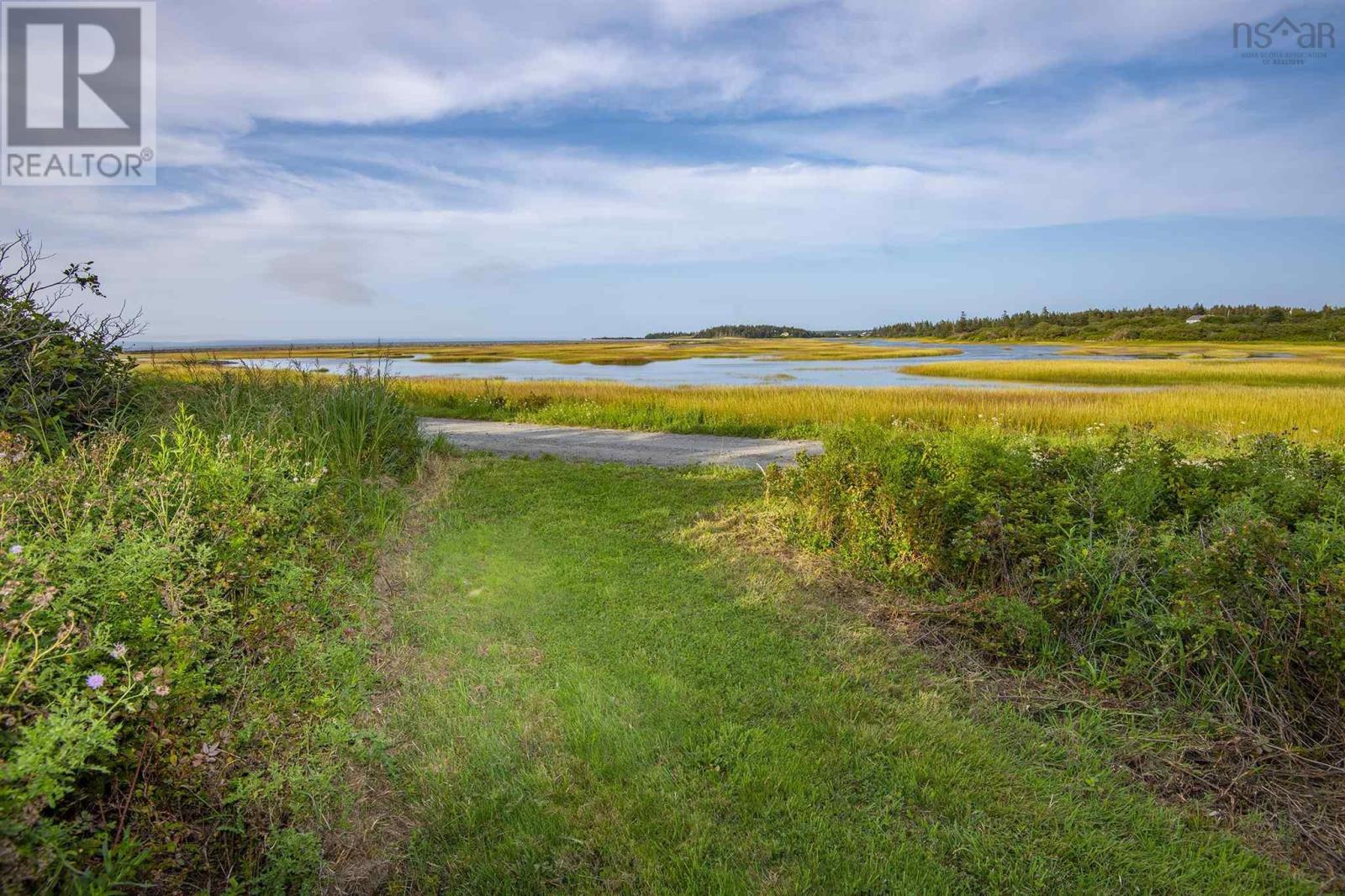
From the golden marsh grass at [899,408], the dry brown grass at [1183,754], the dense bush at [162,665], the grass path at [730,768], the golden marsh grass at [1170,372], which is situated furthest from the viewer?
the golden marsh grass at [1170,372]

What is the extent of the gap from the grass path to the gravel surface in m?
5.93

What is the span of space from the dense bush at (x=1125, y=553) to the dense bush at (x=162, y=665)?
4061 millimetres

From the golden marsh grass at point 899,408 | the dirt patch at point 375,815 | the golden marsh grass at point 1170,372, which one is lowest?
the dirt patch at point 375,815

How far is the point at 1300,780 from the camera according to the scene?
315 centimetres

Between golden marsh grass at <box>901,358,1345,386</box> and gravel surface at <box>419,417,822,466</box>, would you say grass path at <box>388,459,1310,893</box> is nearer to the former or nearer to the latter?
gravel surface at <box>419,417,822,466</box>

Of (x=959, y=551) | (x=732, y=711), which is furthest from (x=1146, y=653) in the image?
(x=732, y=711)

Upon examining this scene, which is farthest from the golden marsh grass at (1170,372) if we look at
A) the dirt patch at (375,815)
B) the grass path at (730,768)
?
the dirt patch at (375,815)

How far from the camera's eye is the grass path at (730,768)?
2.60m

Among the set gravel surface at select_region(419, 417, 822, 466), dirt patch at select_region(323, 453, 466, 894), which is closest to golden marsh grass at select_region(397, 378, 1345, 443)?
gravel surface at select_region(419, 417, 822, 466)

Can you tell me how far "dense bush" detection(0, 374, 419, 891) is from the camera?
2096 millimetres

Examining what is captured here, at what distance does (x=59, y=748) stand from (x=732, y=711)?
9.12 ft

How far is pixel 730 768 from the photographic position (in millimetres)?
3172

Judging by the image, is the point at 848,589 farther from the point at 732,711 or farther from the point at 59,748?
the point at 59,748

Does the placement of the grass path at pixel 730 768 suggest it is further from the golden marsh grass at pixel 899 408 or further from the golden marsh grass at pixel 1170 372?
the golden marsh grass at pixel 1170 372
